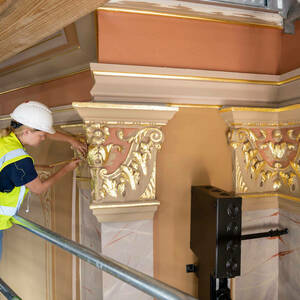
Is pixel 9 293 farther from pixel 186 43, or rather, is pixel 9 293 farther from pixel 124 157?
pixel 186 43

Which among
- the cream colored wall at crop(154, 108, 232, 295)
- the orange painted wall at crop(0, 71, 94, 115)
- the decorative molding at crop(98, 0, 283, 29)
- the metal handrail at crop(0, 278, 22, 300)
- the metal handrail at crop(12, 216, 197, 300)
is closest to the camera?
the metal handrail at crop(12, 216, 197, 300)

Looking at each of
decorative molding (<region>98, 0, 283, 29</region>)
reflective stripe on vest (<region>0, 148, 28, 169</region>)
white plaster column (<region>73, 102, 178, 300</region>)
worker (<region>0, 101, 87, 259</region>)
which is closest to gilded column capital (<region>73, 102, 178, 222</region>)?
white plaster column (<region>73, 102, 178, 300</region>)

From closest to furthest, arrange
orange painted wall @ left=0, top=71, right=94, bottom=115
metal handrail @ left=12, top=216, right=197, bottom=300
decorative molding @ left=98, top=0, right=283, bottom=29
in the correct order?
metal handrail @ left=12, top=216, right=197, bottom=300, decorative molding @ left=98, top=0, right=283, bottom=29, orange painted wall @ left=0, top=71, right=94, bottom=115

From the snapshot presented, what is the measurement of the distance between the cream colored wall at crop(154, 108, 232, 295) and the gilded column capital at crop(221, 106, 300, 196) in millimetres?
80

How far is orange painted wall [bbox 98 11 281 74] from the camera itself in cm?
105

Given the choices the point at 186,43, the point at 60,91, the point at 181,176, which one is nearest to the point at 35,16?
the point at 186,43

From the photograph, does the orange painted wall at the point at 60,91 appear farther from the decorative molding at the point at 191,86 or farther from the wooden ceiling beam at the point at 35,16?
the wooden ceiling beam at the point at 35,16

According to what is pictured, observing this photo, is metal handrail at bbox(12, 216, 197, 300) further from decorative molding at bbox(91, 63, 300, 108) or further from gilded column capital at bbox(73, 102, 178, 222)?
decorative molding at bbox(91, 63, 300, 108)

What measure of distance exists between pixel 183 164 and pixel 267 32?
2.48 ft

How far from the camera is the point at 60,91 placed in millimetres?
1635

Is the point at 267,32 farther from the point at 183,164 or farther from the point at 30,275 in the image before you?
the point at 30,275

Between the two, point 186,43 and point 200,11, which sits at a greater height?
point 200,11

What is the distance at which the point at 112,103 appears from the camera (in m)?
1.05

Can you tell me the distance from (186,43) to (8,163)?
92 cm
